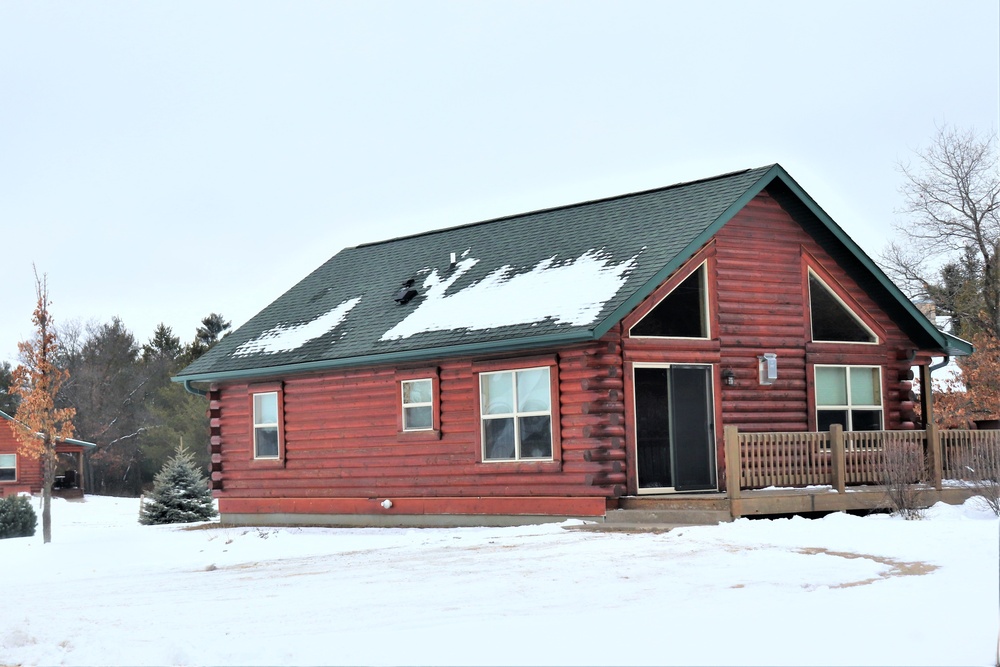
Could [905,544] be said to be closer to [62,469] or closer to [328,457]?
[328,457]

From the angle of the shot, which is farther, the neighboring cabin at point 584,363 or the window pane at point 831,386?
the window pane at point 831,386

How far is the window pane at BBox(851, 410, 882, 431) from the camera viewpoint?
22.7 m

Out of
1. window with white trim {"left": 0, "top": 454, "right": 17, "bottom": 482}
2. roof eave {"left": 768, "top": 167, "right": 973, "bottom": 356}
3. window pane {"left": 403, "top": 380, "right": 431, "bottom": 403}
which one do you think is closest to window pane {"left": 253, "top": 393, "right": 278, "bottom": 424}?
window pane {"left": 403, "top": 380, "right": 431, "bottom": 403}

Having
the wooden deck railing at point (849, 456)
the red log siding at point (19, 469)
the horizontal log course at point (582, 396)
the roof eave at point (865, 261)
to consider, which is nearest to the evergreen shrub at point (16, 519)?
the horizontal log course at point (582, 396)

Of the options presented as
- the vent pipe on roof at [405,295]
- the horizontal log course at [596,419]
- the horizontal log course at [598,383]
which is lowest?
the horizontal log course at [596,419]

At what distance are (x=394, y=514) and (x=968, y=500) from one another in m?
9.71

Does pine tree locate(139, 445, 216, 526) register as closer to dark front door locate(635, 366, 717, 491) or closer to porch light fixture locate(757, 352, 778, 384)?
dark front door locate(635, 366, 717, 491)

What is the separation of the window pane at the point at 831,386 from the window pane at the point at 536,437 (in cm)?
503

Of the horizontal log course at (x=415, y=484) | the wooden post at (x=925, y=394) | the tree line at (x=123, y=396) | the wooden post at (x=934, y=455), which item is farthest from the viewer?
the tree line at (x=123, y=396)

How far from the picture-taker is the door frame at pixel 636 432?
19781 mm

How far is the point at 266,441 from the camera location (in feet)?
85.1

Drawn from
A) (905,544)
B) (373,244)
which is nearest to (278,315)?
(373,244)

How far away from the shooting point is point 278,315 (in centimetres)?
2820

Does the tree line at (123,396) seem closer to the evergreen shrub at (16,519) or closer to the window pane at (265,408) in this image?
the evergreen shrub at (16,519)
